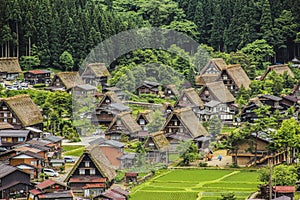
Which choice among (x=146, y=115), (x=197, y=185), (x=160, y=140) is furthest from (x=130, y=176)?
(x=146, y=115)

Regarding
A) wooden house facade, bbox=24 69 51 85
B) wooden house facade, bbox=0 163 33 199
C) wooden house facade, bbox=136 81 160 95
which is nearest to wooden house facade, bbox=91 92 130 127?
wooden house facade, bbox=136 81 160 95

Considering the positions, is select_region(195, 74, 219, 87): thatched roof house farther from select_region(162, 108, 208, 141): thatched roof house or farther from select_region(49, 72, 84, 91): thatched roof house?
select_region(162, 108, 208, 141): thatched roof house

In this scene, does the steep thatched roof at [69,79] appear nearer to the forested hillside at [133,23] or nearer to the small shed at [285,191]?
the forested hillside at [133,23]

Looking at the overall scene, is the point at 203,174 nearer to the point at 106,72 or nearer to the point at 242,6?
the point at 106,72

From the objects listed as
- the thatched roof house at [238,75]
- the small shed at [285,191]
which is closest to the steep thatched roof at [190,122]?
the small shed at [285,191]

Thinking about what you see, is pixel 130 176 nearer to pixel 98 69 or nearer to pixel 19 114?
pixel 19 114

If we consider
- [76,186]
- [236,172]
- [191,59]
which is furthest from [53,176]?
[191,59]
